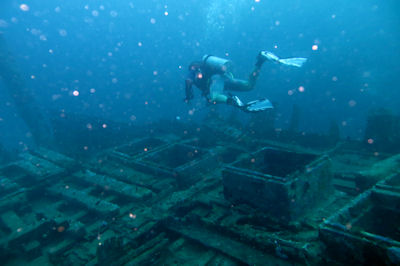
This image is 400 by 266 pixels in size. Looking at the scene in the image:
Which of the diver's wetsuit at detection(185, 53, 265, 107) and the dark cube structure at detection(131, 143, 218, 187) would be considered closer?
the dark cube structure at detection(131, 143, 218, 187)

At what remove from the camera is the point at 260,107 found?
5.80 metres

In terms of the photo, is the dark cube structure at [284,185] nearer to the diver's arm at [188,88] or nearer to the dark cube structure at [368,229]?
the dark cube structure at [368,229]

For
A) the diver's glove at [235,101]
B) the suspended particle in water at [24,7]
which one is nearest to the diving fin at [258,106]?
the diver's glove at [235,101]

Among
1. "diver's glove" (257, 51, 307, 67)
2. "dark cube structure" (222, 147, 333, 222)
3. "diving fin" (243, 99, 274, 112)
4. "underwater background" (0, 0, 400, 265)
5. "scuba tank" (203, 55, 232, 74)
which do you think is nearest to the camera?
"underwater background" (0, 0, 400, 265)

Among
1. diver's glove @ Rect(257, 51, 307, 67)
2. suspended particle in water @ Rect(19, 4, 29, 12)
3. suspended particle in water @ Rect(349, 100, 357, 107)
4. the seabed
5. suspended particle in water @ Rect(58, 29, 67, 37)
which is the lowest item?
suspended particle in water @ Rect(349, 100, 357, 107)

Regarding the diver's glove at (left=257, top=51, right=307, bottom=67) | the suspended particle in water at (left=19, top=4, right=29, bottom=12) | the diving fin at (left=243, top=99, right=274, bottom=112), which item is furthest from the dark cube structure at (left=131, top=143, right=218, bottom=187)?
the suspended particle in water at (left=19, top=4, right=29, bottom=12)

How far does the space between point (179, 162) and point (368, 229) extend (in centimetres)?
553

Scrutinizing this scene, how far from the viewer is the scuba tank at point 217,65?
21.5 feet

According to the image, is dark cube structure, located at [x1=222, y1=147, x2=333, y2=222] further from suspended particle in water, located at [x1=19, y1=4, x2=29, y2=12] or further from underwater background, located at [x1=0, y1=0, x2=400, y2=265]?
suspended particle in water, located at [x1=19, y1=4, x2=29, y2=12]

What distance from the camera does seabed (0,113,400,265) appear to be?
3424mm

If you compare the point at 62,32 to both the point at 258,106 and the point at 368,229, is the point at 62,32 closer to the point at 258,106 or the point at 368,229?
the point at 258,106

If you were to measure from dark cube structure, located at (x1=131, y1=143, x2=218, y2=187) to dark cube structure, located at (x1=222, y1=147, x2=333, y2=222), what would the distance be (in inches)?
61.3

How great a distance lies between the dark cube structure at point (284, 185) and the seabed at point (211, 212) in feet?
0.07

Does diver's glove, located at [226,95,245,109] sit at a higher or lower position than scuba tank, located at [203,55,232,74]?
lower
